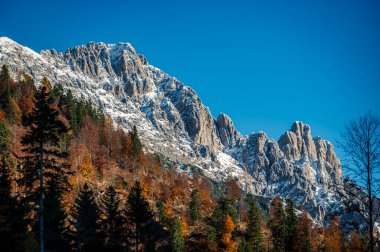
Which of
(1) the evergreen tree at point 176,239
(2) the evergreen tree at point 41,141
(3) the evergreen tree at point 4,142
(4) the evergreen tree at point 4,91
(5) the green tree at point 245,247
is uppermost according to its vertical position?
(4) the evergreen tree at point 4,91

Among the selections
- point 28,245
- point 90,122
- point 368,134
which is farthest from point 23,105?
point 368,134

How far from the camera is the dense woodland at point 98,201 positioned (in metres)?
26.0

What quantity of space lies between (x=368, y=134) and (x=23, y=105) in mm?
105473

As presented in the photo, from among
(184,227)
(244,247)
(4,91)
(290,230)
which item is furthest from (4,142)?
(290,230)

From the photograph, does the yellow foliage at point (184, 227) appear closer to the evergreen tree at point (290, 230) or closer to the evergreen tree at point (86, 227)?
the evergreen tree at point (290, 230)

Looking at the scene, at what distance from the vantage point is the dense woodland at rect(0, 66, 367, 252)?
26.0 meters

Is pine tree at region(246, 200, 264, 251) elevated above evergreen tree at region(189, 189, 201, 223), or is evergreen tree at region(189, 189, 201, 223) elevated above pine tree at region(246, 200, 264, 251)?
evergreen tree at region(189, 189, 201, 223)

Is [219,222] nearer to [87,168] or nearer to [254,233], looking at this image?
[254,233]

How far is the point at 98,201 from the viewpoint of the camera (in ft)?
177

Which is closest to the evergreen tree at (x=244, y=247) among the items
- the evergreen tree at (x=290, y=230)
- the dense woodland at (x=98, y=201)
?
the dense woodland at (x=98, y=201)

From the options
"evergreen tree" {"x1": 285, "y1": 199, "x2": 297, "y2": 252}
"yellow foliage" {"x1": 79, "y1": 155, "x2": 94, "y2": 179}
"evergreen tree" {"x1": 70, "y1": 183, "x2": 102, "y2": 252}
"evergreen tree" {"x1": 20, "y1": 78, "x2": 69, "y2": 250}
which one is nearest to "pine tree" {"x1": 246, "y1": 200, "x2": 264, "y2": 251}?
"evergreen tree" {"x1": 285, "y1": 199, "x2": 297, "y2": 252}

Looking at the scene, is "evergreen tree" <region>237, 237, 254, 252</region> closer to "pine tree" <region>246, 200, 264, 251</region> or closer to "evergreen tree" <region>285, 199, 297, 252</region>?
"pine tree" <region>246, 200, 264, 251</region>

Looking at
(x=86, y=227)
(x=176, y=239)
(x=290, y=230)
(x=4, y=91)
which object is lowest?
(x=176, y=239)

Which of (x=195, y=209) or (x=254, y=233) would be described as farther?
(x=195, y=209)
